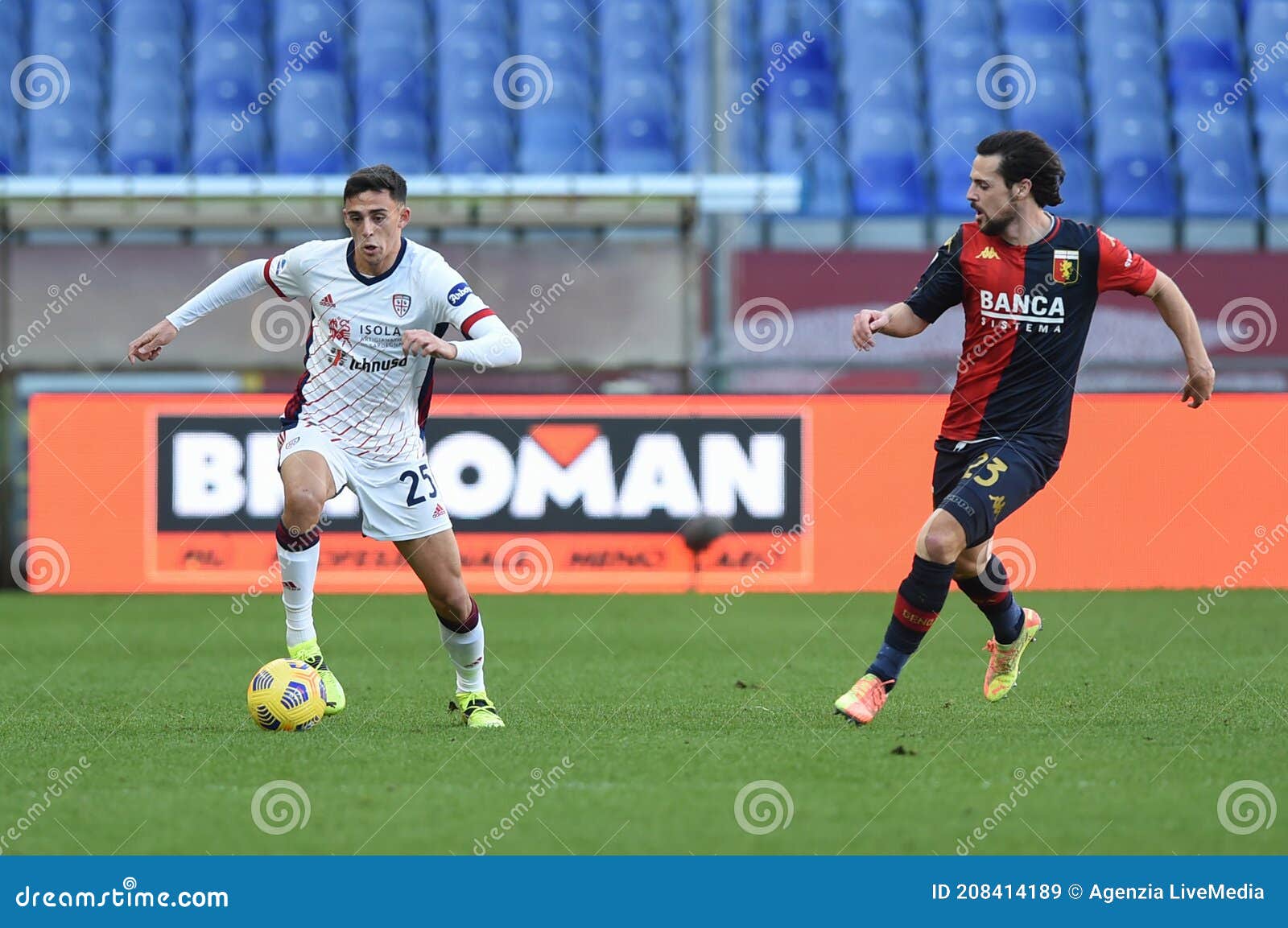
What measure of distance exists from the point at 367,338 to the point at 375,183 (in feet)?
1.95

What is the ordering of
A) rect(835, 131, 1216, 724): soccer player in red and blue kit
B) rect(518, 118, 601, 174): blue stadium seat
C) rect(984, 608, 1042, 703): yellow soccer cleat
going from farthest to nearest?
rect(518, 118, 601, 174): blue stadium seat < rect(984, 608, 1042, 703): yellow soccer cleat < rect(835, 131, 1216, 724): soccer player in red and blue kit

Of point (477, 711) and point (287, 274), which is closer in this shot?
point (477, 711)

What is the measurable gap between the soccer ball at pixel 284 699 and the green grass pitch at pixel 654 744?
11cm

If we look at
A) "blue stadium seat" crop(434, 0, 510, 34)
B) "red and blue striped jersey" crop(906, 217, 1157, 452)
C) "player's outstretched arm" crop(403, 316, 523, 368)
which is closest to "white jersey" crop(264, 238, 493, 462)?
"player's outstretched arm" crop(403, 316, 523, 368)

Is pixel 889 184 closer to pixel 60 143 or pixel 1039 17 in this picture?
pixel 1039 17

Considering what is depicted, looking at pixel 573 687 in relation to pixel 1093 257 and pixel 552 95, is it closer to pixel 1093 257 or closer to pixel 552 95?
pixel 1093 257

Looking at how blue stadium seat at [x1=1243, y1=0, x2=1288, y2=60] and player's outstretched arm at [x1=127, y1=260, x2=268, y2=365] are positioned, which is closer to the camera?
player's outstretched arm at [x1=127, y1=260, x2=268, y2=365]

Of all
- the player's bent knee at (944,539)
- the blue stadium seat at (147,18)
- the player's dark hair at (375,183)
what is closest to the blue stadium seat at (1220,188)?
the blue stadium seat at (147,18)

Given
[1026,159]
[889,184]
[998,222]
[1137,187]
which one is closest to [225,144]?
[889,184]

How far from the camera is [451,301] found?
6.09 metres

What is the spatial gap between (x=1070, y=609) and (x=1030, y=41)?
10974 millimetres

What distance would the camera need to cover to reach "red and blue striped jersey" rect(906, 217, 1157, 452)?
620 centimetres

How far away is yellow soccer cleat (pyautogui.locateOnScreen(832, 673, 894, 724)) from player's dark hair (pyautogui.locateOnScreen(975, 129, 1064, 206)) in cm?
193

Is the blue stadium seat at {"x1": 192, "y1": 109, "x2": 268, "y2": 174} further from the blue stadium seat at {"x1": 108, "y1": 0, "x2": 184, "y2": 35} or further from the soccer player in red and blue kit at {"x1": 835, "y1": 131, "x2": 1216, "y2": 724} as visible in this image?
the soccer player in red and blue kit at {"x1": 835, "y1": 131, "x2": 1216, "y2": 724}
